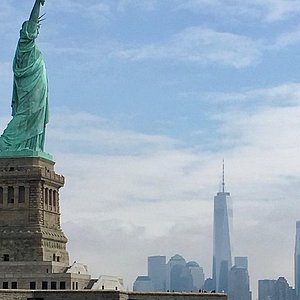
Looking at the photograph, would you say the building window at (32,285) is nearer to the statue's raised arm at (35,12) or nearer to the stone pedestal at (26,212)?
the stone pedestal at (26,212)

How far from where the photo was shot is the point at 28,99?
108250 millimetres

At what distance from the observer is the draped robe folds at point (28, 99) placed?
4195 inches

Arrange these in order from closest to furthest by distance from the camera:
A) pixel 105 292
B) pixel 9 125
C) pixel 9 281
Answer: pixel 105 292
pixel 9 281
pixel 9 125

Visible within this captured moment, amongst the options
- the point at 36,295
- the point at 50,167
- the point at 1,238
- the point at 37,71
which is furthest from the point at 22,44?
the point at 36,295

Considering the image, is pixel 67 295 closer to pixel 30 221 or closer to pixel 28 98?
pixel 30 221

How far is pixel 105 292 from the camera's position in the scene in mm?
87625

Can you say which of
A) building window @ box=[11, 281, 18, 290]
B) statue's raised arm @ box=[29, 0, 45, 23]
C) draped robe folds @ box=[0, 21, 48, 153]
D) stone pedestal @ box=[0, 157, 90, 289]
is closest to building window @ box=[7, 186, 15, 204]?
stone pedestal @ box=[0, 157, 90, 289]

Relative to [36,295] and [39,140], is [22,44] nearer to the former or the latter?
[39,140]

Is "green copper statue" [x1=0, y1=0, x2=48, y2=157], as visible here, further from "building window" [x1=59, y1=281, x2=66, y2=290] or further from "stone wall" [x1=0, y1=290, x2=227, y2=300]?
"stone wall" [x1=0, y1=290, x2=227, y2=300]

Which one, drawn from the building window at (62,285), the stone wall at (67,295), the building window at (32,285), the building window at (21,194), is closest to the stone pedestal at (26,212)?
the building window at (21,194)

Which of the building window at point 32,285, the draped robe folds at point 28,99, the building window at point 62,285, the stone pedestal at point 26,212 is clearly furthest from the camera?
the draped robe folds at point 28,99

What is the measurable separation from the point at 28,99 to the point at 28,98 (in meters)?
0.09

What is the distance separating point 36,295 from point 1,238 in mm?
15761

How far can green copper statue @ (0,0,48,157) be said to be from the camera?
106438mm
